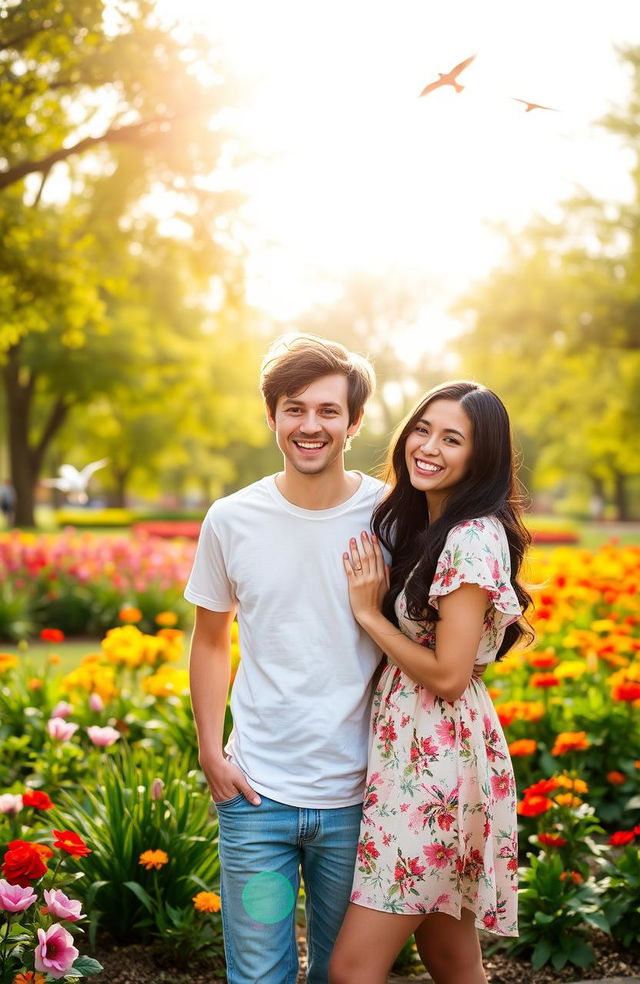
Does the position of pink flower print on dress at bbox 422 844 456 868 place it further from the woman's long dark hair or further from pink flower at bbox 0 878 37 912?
pink flower at bbox 0 878 37 912

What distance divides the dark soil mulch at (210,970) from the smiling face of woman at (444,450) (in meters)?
1.79

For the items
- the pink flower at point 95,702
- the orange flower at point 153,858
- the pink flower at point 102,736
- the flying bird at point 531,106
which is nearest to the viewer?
the flying bird at point 531,106

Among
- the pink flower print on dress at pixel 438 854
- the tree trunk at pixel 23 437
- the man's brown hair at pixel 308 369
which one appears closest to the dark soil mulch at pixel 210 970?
the pink flower print on dress at pixel 438 854

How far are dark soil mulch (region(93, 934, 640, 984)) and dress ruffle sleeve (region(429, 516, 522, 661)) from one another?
152 centimetres

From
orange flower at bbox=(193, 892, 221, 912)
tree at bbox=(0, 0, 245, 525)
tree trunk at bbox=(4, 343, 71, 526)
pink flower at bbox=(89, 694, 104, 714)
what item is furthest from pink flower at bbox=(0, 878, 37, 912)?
tree trunk at bbox=(4, 343, 71, 526)

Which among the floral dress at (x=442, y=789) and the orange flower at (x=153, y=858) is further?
the orange flower at (x=153, y=858)

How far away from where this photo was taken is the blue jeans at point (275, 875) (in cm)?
249

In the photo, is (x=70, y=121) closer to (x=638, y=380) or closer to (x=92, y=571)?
(x=92, y=571)

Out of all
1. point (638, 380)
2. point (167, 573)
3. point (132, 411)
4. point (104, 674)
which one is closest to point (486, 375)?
point (638, 380)

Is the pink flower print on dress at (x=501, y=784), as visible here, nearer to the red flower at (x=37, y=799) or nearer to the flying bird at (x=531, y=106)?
the red flower at (x=37, y=799)

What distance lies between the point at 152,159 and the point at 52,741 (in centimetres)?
Answer: 555

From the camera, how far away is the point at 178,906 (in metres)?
3.42

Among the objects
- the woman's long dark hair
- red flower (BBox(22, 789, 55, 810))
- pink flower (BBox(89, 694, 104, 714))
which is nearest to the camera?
the woman's long dark hair

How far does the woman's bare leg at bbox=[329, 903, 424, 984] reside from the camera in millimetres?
2396
